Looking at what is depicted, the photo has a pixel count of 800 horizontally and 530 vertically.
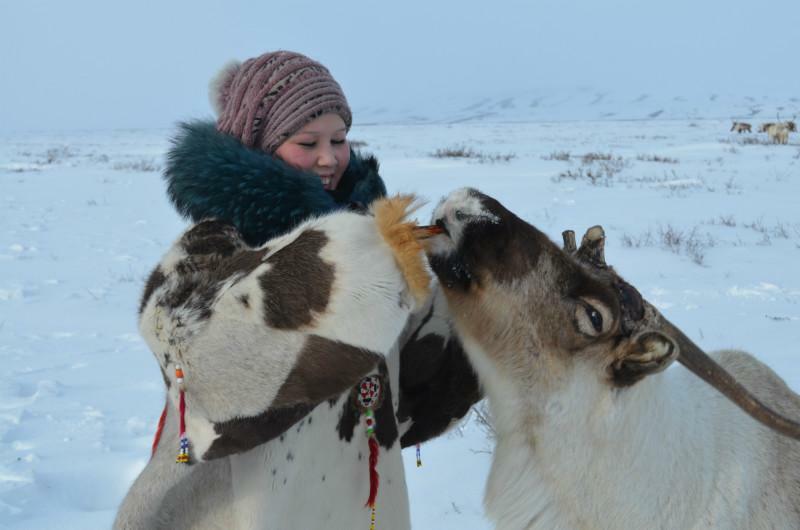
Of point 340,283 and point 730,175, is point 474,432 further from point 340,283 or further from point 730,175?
point 730,175

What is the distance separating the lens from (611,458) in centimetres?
189

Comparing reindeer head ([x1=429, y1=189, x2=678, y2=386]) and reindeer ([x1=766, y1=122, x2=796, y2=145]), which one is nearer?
reindeer head ([x1=429, y1=189, x2=678, y2=386])

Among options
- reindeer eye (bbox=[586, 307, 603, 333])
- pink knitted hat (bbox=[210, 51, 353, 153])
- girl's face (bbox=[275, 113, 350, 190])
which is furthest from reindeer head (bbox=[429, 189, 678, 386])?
pink knitted hat (bbox=[210, 51, 353, 153])

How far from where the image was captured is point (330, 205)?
69.7 inches

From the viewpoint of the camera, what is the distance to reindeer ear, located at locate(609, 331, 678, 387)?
173 cm

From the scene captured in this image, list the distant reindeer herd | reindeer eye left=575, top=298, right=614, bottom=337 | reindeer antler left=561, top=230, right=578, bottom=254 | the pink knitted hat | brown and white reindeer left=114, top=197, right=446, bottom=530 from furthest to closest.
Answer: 1. the distant reindeer herd
2. reindeer antler left=561, top=230, right=578, bottom=254
3. the pink knitted hat
4. reindeer eye left=575, top=298, right=614, bottom=337
5. brown and white reindeer left=114, top=197, right=446, bottom=530

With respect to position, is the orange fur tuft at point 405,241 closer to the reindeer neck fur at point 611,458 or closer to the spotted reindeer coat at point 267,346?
the spotted reindeer coat at point 267,346

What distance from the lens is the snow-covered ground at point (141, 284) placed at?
3.77 meters

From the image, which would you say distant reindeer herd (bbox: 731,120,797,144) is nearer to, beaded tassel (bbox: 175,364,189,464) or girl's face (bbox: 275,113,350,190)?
girl's face (bbox: 275,113,350,190)

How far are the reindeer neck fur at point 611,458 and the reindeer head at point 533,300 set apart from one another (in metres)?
0.05

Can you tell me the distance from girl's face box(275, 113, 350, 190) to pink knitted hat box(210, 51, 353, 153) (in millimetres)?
22

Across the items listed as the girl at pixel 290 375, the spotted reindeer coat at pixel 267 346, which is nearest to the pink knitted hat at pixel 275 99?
the girl at pixel 290 375

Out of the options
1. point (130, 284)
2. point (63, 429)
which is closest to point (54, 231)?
point (130, 284)

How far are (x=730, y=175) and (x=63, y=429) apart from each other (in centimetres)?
1368
